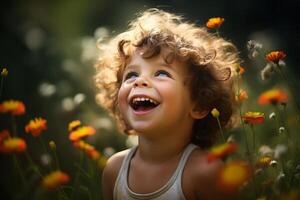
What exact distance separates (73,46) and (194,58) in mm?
1942

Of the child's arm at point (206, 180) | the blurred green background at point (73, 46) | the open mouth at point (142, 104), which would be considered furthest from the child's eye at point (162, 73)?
the blurred green background at point (73, 46)

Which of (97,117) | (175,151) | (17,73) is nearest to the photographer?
(175,151)

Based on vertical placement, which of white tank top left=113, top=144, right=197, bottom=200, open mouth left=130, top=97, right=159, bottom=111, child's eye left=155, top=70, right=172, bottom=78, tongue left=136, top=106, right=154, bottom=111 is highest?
child's eye left=155, top=70, right=172, bottom=78

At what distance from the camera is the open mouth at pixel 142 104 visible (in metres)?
2.07

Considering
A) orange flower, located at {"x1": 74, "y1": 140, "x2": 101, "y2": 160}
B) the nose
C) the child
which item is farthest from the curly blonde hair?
orange flower, located at {"x1": 74, "y1": 140, "x2": 101, "y2": 160}

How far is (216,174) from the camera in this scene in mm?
2031

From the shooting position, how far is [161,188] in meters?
2.09

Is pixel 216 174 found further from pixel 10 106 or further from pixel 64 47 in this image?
pixel 64 47

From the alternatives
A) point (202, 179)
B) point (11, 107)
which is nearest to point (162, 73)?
point (202, 179)

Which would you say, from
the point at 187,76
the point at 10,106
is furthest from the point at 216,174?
the point at 10,106

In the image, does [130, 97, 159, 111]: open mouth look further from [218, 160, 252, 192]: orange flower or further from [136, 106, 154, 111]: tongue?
[218, 160, 252, 192]: orange flower

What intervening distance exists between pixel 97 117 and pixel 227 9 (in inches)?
71.7

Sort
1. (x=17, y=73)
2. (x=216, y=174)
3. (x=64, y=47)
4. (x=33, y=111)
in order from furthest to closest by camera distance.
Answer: (x=64, y=47)
(x=17, y=73)
(x=33, y=111)
(x=216, y=174)

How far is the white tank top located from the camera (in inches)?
81.4
